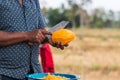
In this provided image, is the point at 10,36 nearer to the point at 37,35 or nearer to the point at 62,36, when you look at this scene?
the point at 37,35

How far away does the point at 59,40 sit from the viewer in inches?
152

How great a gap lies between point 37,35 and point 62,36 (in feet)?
0.66

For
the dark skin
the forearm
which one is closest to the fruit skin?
the dark skin

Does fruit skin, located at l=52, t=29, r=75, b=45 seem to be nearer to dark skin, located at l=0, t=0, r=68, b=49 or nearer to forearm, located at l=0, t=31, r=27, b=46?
dark skin, located at l=0, t=0, r=68, b=49

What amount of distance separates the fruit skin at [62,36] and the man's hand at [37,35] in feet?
0.25

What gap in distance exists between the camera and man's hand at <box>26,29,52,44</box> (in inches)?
150

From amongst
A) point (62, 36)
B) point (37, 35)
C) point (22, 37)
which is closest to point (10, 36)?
point (22, 37)

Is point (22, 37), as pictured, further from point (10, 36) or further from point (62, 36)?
point (62, 36)

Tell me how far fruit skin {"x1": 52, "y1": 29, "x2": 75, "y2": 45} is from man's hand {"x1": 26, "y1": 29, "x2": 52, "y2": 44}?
8 centimetres

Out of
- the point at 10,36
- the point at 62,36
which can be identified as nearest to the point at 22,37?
the point at 10,36

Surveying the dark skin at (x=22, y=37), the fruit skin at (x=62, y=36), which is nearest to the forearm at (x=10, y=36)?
the dark skin at (x=22, y=37)

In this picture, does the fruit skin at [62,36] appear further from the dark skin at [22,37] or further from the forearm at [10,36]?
the forearm at [10,36]

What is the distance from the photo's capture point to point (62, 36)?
3.79m

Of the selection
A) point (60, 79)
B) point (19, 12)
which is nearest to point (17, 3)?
point (19, 12)
